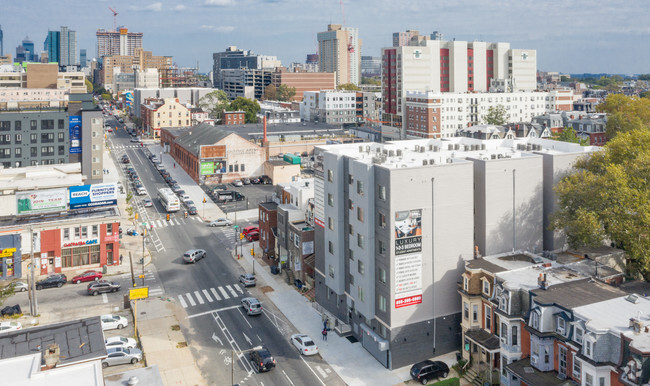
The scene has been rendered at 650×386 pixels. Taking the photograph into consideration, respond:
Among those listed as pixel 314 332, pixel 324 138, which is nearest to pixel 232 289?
pixel 314 332

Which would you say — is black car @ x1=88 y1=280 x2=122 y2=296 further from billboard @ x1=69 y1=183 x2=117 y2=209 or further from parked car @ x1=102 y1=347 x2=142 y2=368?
parked car @ x1=102 y1=347 x2=142 y2=368

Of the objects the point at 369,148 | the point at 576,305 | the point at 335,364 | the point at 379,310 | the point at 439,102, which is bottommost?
the point at 335,364

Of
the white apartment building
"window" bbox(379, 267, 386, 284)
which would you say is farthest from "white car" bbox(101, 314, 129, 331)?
the white apartment building

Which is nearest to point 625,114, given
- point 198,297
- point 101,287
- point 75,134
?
point 198,297

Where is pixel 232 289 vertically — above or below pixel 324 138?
below

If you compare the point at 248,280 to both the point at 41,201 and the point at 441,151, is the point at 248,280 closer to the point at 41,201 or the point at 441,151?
the point at 441,151

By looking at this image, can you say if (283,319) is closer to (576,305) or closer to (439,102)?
(576,305)

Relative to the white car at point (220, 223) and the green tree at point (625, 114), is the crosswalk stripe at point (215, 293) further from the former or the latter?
the green tree at point (625, 114)
